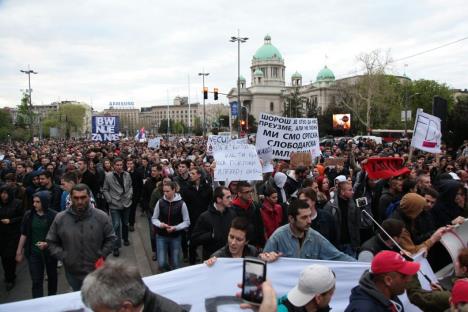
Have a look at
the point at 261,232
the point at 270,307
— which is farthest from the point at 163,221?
the point at 270,307

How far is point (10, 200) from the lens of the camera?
6855 mm

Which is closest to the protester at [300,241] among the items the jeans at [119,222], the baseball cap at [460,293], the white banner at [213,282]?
the white banner at [213,282]

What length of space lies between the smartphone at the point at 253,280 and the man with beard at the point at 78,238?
3.04 meters

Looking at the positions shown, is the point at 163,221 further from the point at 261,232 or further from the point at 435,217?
the point at 435,217

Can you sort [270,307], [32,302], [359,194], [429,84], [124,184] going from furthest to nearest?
[429,84] → [124,184] → [359,194] → [32,302] → [270,307]

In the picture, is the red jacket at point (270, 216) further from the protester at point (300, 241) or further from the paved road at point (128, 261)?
the paved road at point (128, 261)

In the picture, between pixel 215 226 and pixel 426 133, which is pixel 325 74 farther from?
pixel 215 226

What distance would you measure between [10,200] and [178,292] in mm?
4240

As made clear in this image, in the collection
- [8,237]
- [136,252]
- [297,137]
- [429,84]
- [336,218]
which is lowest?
A: [136,252]

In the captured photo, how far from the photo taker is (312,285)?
8.84 ft

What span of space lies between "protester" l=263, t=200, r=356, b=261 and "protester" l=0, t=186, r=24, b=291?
4.40m

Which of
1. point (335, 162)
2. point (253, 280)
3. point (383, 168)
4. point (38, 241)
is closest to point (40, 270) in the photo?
point (38, 241)

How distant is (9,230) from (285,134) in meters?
5.34

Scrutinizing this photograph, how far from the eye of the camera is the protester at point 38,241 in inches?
224
